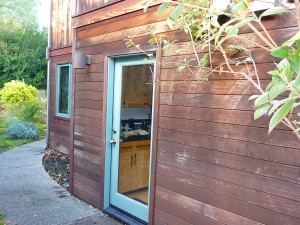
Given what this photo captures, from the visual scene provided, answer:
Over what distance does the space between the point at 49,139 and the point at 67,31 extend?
2.80 meters

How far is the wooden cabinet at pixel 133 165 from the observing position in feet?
11.4

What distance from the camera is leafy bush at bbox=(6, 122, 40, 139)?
29.7 ft

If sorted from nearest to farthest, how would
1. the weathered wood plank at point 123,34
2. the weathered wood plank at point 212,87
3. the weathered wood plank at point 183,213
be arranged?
1. the weathered wood plank at point 212,87
2. the weathered wood plank at point 183,213
3. the weathered wood plank at point 123,34

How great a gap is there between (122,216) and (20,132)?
6.56m

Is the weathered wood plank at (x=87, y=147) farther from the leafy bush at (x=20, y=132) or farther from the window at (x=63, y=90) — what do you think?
the leafy bush at (x=20, y=132)

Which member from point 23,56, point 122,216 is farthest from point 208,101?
point 23,56

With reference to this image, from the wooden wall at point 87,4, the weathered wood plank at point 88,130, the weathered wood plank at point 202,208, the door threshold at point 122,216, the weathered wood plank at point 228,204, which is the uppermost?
the wooden wall at point 87,4

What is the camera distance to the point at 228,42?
2418 millimetres

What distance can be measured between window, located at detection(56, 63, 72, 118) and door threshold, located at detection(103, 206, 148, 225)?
3817mm

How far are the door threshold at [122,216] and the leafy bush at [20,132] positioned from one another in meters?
6.24

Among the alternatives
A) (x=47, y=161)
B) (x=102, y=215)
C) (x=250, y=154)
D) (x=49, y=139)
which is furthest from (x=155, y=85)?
(x=49, y=139)

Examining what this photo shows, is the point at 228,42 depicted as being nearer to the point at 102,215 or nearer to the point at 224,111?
the point at 224,111

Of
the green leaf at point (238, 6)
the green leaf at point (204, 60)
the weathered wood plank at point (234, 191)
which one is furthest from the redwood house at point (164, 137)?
the green leaf at point (238, 6)

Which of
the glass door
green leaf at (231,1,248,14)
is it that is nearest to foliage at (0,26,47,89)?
the glass door
